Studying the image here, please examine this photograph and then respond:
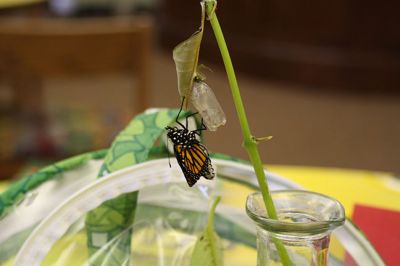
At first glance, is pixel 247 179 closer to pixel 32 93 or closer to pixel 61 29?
pixel 61 29

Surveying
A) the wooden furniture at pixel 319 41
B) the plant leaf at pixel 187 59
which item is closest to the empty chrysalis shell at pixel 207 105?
the plant leaf at pixel 187 59

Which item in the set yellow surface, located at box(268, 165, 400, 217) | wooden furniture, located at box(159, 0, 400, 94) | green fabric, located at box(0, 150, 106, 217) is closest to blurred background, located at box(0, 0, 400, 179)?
wooden furniture, located at box(159, 0, 400, 94)

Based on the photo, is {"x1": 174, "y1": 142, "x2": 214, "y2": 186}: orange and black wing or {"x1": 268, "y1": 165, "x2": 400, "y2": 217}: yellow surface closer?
{"x1": 174, "y1": 142, "x2": 214, "y2": 186}: orange and black wing

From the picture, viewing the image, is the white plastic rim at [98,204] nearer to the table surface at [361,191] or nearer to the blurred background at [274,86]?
the table surface at [361,191]

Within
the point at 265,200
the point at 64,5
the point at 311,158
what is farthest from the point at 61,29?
the point at 64,5

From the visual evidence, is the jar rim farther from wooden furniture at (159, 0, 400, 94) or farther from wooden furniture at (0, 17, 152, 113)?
wooden furniture at (159, 0, 400, 94)

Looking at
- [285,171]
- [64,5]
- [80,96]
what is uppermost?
[285,171]

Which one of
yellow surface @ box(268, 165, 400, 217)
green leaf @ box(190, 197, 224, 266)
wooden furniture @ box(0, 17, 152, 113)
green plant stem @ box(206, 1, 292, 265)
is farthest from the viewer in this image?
wooden furniture @ box(0, 17, 152, 113)
